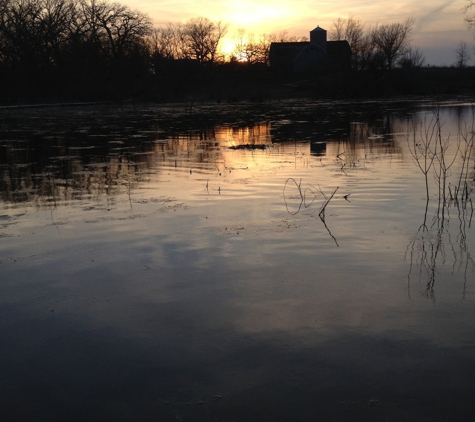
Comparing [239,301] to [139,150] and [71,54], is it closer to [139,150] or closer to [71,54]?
[139,150]

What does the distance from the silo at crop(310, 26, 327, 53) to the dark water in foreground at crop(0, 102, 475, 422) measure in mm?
89616

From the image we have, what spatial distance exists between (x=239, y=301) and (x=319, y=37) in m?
96.5

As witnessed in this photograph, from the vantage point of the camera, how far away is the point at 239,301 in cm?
498

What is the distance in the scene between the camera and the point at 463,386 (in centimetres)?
353

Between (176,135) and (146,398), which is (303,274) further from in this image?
(176,135)

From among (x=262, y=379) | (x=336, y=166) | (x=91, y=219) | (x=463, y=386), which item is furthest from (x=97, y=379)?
(x=336, y=166)

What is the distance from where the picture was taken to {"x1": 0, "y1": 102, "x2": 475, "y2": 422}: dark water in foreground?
3.51m

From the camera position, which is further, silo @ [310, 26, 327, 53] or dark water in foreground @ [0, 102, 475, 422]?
silo @ [310, 26, 327, 53]

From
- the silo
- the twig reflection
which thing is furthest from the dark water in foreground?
the silo

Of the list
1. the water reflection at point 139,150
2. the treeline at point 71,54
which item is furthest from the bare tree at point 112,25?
the water reflection at point 139,150

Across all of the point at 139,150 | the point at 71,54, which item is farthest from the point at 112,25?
the point at 139,150

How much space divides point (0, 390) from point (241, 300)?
2.14 m

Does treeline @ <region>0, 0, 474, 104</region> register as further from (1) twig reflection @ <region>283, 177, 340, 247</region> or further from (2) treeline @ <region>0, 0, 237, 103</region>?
(1) twig reflection @ <region>283, 177, 340, 247</region>

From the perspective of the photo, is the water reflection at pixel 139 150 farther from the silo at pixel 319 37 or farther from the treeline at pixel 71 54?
the silo at pixel 319 37
